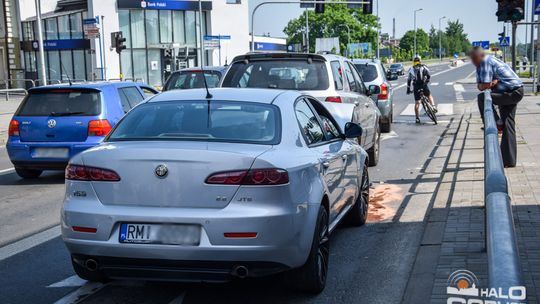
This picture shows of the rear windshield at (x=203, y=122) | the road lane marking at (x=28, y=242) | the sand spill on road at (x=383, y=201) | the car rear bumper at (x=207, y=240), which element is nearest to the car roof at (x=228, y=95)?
the rear windshield at (x=203, y=122)

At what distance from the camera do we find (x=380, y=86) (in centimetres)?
1831

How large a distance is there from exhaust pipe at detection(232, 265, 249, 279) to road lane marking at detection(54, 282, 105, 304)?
1407mm

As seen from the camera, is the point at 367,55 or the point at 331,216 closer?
the point at 331,216

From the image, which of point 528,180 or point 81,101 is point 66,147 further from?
point 528,180

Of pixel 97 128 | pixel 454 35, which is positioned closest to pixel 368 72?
pixel 97 128

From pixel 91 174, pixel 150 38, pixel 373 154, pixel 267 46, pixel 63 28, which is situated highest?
Answer: pixel 63 28

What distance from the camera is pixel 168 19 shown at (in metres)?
57.6

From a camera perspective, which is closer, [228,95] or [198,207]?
[198,207]

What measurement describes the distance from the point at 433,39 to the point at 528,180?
152570 mm

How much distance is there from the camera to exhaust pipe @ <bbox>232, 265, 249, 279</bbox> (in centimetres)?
455

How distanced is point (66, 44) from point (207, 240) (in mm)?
53990

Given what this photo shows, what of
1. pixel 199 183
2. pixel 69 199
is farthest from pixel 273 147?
pixel 69 199

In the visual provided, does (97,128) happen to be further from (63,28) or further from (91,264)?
(63,28)

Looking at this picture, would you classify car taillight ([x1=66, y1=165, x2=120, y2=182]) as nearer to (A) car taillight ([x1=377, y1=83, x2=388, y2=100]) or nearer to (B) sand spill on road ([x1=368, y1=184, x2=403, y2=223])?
(B) sand spill on road ([x1=368, y1=184, x2=403, y2=223])
